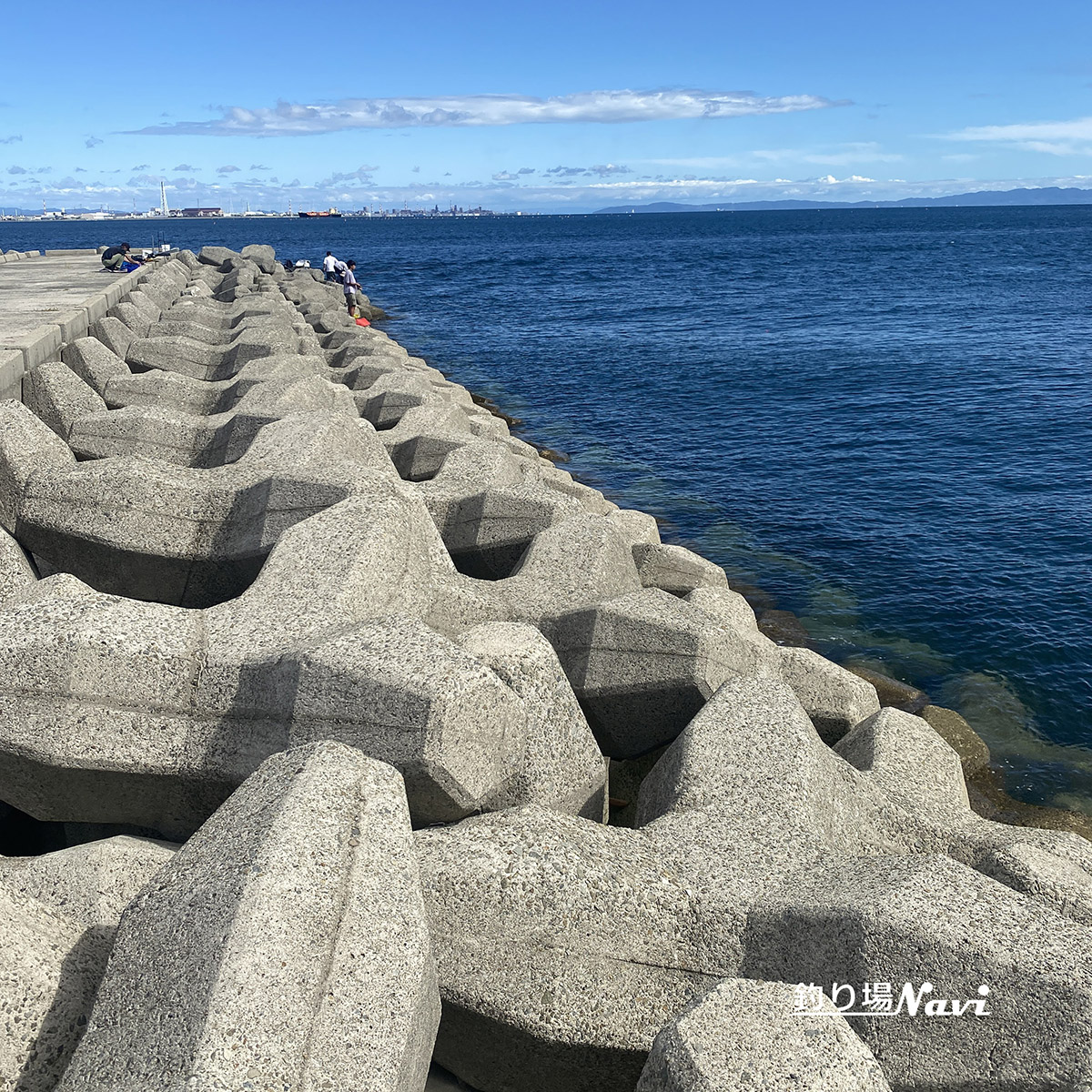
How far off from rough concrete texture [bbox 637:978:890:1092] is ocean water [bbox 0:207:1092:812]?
4.78 metres

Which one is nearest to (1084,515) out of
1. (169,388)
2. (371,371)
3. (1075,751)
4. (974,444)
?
(974,444)

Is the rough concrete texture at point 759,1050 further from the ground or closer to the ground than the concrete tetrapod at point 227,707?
closer to the ground

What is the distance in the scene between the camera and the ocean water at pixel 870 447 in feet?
27.3

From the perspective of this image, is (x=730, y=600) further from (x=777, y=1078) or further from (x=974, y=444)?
(x=974, y=444)

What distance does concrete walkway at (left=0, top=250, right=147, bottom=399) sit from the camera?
23.1ft

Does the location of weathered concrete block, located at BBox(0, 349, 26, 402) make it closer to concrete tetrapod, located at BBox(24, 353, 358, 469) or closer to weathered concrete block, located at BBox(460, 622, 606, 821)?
concrete tetrapod, located at BBox(24, 353, 358, 469)

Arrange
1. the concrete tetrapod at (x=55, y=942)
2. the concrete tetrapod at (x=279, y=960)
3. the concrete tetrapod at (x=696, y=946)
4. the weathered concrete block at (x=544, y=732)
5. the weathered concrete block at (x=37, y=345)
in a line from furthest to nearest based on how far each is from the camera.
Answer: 1. the weathered concrete block at (x=37, y=345)
2. the weathered concrete block at (x=544, y=732)
3. the concrete tetrapod at (x=696, y=946)
4. the concrete tetrapod at (x=55, y=942)
5. the concrete tetrapod at (x=279, y=960)

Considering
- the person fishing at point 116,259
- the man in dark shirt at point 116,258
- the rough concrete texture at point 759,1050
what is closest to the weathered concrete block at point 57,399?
the rough concrete texture at point 759,1050

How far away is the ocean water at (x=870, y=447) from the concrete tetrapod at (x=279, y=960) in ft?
17.3

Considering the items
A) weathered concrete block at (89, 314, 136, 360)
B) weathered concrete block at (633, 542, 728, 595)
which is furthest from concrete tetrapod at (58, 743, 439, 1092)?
weathered concrete block at (89, 314, 136, 360)

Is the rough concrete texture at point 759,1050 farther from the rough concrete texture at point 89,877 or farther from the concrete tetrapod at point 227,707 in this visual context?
the rough concrete texture at point 89,877

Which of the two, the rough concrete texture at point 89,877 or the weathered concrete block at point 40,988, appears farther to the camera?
the rough concrete texture at point 89,877

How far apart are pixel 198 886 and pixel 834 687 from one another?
13.0ft

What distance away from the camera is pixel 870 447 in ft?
49.4
